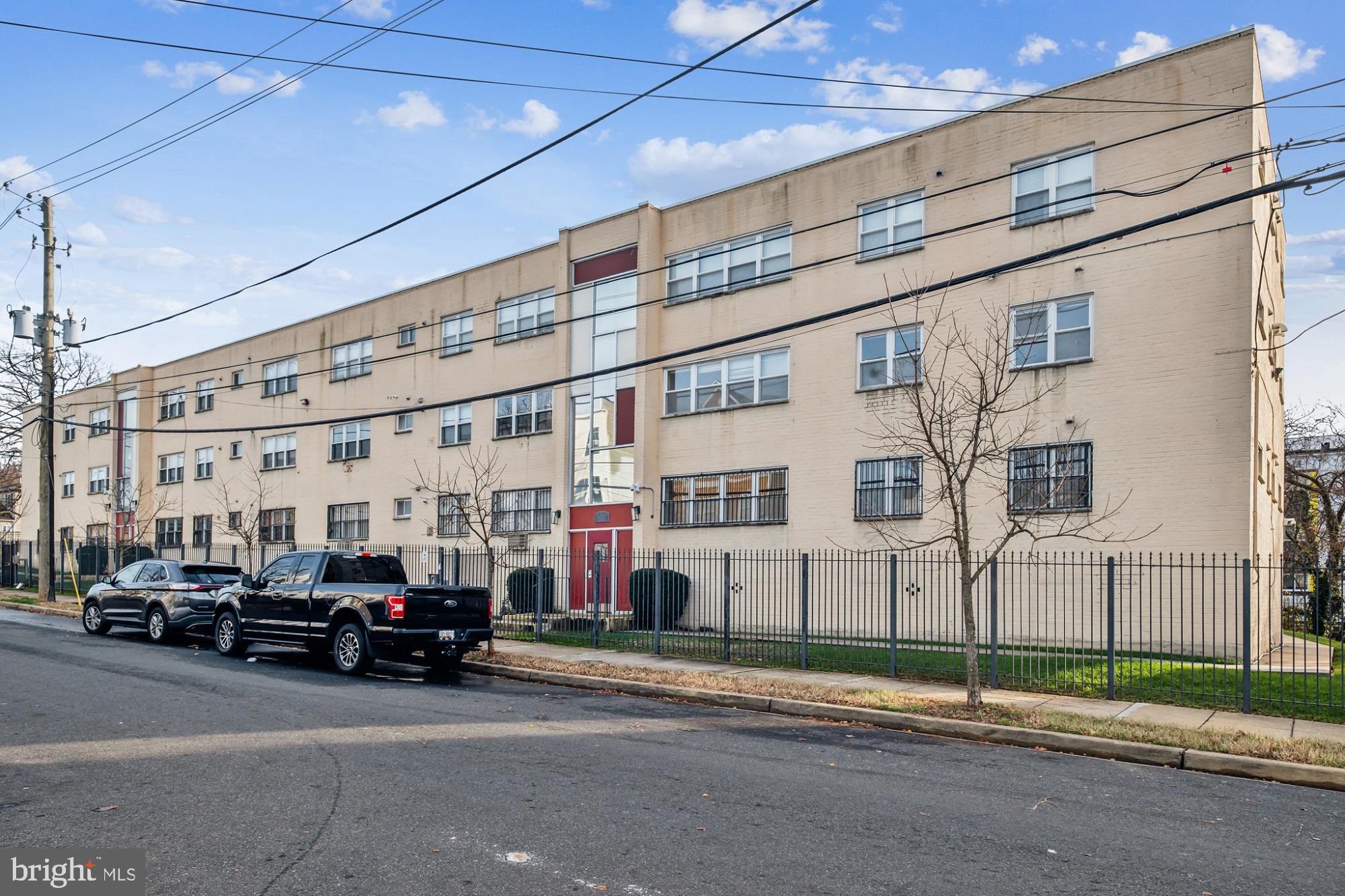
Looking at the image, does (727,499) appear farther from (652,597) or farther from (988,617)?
(988,617)

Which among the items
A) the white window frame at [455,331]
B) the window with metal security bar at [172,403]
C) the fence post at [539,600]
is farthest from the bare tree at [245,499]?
the fence post at [539,600]

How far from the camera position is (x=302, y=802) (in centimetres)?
732

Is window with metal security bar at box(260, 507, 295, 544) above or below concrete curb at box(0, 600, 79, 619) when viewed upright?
above

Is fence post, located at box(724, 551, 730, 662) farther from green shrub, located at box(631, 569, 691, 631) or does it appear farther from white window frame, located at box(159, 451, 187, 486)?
white window frame, located at box(159, 451, 187, 486)

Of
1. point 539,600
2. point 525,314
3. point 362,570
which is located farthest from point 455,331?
point 362,570

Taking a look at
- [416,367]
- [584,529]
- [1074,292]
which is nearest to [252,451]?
[416,367]

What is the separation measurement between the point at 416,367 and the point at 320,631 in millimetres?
17543

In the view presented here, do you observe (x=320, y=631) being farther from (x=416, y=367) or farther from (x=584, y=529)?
(x=416, y=367)

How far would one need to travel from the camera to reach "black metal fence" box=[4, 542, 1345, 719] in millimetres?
14031

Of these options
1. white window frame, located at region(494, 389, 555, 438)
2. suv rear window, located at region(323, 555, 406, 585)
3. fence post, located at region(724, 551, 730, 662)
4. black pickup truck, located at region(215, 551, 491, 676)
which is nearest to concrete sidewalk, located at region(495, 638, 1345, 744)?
→ fence post, located at region(724, 551, 730, 662)

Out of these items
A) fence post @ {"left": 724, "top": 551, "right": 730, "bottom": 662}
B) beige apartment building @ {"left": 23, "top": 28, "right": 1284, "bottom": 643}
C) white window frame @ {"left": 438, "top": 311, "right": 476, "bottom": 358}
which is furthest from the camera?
white window frame @ {"left": 438, "top": 311, "right": 476, "bottom": 358}

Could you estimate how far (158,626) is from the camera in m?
20.6

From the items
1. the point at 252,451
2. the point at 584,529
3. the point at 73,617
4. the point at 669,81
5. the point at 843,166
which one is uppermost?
the point at 843,166

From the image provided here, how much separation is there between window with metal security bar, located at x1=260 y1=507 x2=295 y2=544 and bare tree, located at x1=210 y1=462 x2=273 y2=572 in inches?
3.5
